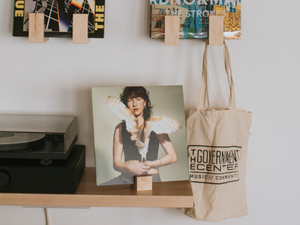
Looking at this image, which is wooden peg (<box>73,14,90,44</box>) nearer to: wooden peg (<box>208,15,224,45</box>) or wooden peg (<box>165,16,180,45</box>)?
wooden peg (<box>165,16,180,45</box>)

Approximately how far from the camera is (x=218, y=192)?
925 mm

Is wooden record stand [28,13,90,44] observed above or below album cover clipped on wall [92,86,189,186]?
above

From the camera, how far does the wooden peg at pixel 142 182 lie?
0.84 m

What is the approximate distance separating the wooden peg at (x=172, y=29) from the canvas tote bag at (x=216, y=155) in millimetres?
110

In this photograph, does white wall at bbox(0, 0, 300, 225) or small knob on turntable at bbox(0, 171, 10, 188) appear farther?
white wall at bbox(0, 0, 300, 225)

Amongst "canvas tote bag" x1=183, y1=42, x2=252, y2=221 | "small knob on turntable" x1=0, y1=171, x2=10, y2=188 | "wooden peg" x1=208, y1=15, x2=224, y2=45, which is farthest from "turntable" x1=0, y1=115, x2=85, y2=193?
"wooden peg" x1=208, y1=15, x2=224, y2=45

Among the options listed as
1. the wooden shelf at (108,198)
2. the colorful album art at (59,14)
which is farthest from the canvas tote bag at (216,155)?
the colorful album art at (59,14)

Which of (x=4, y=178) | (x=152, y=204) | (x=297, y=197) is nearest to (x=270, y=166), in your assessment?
(x=297, y=197)

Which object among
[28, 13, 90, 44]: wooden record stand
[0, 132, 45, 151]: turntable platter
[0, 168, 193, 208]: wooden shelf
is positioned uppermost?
[28, 13, 90, 44]: wooden record stand

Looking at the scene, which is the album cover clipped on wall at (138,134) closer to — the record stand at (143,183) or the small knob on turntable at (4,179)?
the record stand at (143,183)

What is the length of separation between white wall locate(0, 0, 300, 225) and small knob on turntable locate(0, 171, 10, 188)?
0.83ft

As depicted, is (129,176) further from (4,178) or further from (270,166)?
(270,166)

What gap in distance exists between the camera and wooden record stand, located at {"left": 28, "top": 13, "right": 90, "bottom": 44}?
87 cm

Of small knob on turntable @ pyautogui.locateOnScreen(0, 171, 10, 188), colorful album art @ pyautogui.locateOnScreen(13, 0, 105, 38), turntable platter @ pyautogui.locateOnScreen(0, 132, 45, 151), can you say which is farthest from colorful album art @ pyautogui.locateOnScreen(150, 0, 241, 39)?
small knob on turntable @ pyautogui.locateOnScreen(0, 171, 10, 188)
